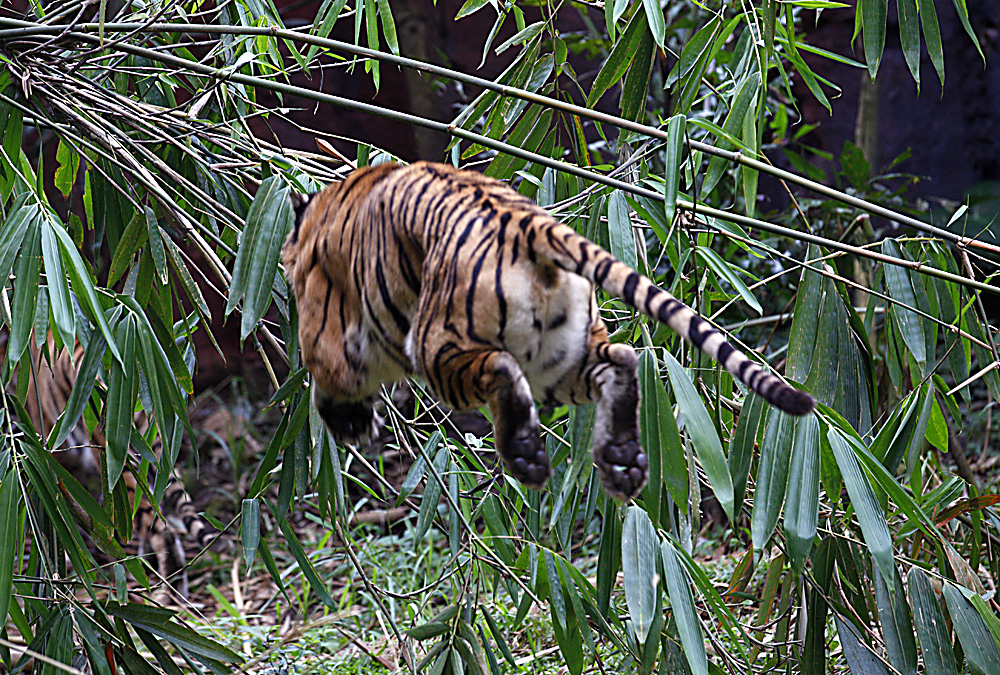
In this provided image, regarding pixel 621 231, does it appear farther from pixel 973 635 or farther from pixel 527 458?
pixel 973 635

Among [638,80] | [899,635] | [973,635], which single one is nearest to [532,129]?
[638,80]

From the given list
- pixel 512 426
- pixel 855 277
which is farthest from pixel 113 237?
pixel 855 277

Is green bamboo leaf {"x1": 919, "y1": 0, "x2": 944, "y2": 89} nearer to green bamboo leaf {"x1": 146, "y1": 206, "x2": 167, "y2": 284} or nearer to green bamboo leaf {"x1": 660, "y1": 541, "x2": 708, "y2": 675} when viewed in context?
green bamboo leaf {"x1": 660, "y1": 541, "x2": 708, "y2": 675}

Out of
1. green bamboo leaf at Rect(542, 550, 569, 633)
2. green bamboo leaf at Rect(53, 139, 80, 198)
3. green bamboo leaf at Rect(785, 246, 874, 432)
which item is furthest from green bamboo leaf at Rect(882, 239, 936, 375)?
green bamboo leaf at Rect(53, 139, 80, 198)

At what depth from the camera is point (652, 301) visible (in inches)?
48.2

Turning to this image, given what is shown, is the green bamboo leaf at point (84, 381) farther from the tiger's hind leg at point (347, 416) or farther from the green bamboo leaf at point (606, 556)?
the green bamboo leaf at point (606, 556)

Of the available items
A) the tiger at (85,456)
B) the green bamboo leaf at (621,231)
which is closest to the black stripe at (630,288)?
the green bamboo leaf at (621,231)

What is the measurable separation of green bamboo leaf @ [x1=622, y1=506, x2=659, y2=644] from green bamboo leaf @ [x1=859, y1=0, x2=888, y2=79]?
1377 millimetres

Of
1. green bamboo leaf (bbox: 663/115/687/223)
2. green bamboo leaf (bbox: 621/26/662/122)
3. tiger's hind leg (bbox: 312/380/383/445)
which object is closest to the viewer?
tiger's hind leg (bbox: 312/380/383/445)

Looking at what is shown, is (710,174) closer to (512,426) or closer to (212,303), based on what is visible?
(512,426)

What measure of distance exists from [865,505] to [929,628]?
693 millimetres

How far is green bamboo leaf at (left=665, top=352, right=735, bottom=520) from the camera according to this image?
6.26ft

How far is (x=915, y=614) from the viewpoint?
2.51m

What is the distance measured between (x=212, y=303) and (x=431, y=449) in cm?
505
